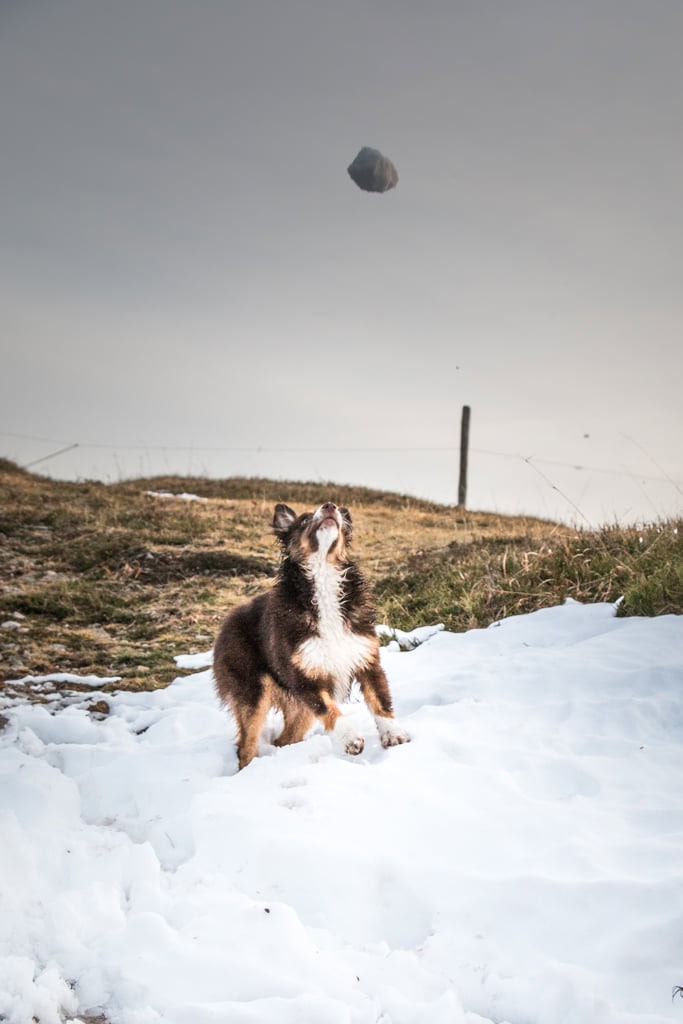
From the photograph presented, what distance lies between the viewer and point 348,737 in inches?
195

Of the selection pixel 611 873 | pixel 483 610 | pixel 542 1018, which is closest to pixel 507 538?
pixel 483 610

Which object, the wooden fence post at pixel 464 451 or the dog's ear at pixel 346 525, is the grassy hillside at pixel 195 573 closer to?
the dog's ear at pixel 346 525

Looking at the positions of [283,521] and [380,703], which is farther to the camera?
[283,521]

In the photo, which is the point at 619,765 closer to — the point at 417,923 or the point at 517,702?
the point at 517,702

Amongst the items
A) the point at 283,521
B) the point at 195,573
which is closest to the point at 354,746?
the point at 283,521

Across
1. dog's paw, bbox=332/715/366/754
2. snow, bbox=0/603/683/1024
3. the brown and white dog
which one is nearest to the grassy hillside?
snow, bbox=0/603/683/1024

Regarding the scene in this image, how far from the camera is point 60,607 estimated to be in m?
10.6

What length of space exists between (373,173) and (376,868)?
50.6 ft

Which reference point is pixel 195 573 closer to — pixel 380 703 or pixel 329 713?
pixel 380 703

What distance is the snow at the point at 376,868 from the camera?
10.1 ft

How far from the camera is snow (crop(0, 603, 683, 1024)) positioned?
308 cm

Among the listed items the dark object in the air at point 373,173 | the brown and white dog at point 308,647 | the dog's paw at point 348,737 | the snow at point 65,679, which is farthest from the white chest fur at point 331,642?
the dark object in the air at point 373,173

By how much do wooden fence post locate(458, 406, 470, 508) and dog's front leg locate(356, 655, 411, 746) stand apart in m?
22.2

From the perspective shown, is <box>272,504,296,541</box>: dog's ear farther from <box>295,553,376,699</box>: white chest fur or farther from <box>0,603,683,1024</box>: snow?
<box>0,603,683,1024</box>: snow
